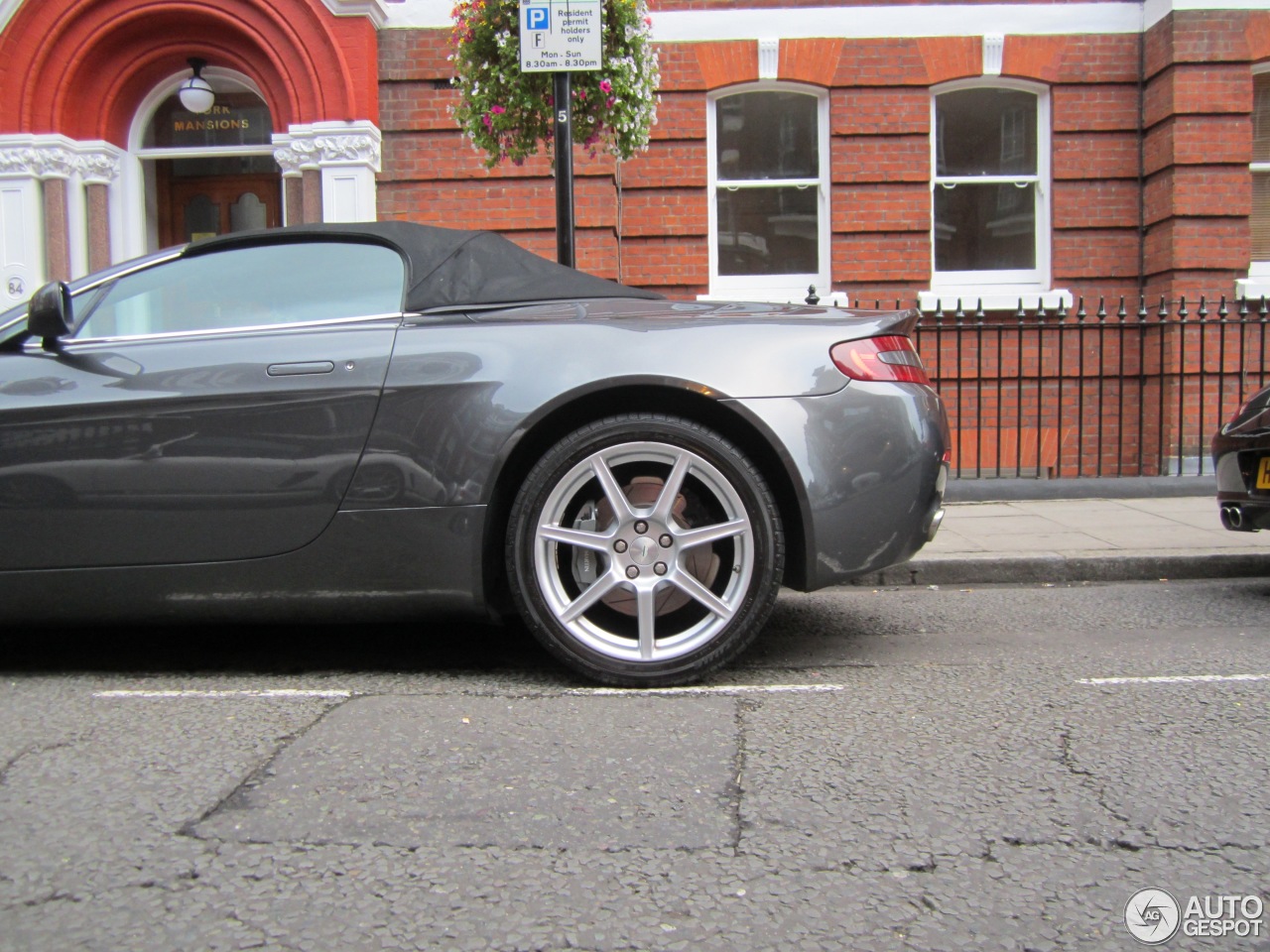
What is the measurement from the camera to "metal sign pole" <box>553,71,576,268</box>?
19.0 ft

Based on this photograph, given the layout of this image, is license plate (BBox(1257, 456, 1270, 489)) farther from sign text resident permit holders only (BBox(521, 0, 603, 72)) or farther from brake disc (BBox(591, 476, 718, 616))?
→ sign text resident permit holders only (BBox(521, 0, 603, 72))

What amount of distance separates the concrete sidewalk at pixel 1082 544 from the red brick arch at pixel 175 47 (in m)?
6.06

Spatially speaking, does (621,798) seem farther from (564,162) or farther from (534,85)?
(534,85)

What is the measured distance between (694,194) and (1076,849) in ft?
27.8

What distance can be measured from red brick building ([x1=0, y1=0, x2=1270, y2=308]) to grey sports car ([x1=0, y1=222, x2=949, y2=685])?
6.17 meters

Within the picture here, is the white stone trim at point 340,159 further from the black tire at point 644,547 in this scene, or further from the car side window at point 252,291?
the black tire at point 644,547

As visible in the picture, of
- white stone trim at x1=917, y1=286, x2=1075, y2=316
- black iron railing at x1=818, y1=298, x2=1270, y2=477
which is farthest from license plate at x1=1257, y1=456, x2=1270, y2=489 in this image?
white stone trim at x1=917, y1=286, x2=1075, y2=316

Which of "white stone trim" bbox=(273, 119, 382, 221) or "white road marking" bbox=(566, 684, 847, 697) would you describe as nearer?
"white road marking" bbox=(566, 684, 847, 697)

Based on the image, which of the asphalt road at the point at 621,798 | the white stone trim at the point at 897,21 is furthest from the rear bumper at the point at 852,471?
the white stone trim at the point at 897,21

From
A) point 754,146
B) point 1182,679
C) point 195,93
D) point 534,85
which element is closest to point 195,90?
point 195,93

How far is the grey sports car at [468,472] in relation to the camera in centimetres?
340

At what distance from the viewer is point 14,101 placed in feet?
30.1

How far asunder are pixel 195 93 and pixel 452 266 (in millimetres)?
7357

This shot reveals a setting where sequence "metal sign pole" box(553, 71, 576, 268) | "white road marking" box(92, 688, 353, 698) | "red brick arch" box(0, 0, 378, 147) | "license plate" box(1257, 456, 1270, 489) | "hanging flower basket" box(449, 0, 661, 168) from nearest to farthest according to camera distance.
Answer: "white road marking" box(92, 688, 353, 698) < "license plate" box(1257, 456, 1270, 489) < "metal sign pole" box(553, 71, 576, 268) < "hanging flower basket" box(449, 0, 661, 168) < "red brick arch" box(0, 0, 378, 147)
